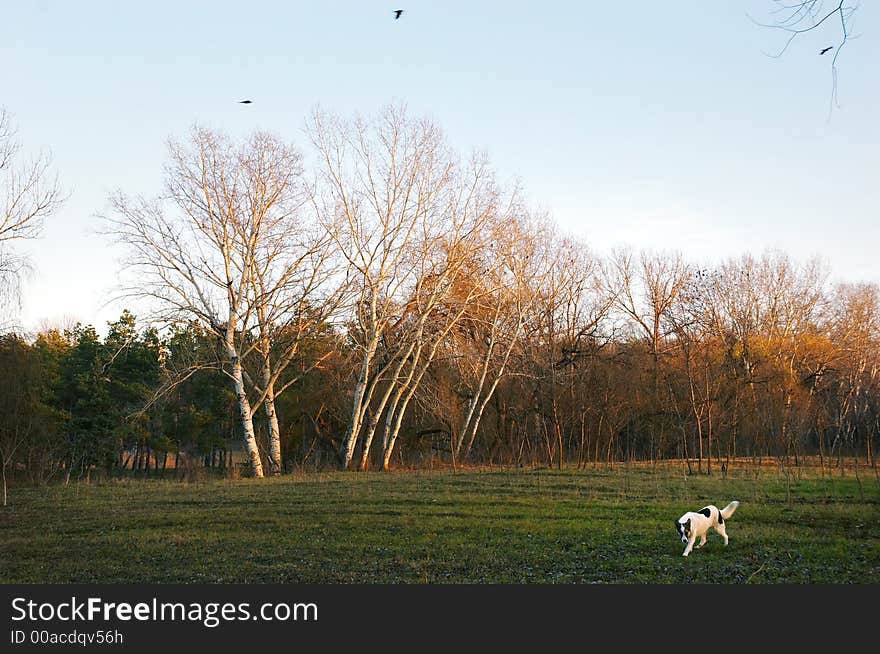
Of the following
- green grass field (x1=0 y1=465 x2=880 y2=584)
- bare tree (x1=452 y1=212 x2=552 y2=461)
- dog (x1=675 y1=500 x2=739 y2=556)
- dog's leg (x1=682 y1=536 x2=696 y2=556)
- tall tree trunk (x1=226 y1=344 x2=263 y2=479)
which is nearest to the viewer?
green grass field (x1=0 y1=465 x2=880 y2=584)

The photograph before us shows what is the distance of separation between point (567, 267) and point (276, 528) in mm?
26989

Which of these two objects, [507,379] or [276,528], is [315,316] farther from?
[276,528]

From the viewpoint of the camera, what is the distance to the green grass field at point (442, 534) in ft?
27.3

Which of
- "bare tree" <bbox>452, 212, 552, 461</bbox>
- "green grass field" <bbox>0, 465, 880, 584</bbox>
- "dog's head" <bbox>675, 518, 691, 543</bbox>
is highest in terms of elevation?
"bare tree" <bbox>452, 212, 552, 461</bbox>

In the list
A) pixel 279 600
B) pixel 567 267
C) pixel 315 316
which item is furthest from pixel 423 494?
pixel 567 267

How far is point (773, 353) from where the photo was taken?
1738 inches

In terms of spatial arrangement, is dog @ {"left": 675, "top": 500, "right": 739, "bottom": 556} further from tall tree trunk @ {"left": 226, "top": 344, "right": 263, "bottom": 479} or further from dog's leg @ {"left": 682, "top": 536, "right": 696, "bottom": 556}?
tall tree trunk @ {"left": 226, "top": 344, "right": 263, "bottom": 479}

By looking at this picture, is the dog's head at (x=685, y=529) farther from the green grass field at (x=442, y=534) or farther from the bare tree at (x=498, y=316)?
the bare tree at (x=498, y=316)

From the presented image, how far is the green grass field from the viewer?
8.32m

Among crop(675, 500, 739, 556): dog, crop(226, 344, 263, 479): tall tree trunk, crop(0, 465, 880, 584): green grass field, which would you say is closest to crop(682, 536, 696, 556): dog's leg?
crop(675, 500, 739, 556): dog

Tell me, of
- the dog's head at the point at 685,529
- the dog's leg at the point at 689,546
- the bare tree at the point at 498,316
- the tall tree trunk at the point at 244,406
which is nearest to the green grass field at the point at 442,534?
the dog's leg at the point at 689,546

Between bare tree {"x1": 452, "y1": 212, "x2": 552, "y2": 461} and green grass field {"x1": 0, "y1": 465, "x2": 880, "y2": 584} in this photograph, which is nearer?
green grass field {"x1": 0, "y1": 465, "x2": 880, "y2": 584}

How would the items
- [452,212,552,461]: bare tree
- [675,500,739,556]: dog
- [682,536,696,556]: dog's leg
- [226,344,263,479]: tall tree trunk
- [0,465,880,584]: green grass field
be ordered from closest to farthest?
[0,465,880,584]: green grass field → [682,536,696,556]: dog's leg → [675,500,739,556]: dog → [226,344,263,479]: tall tree trunk → [452,212,552,461]: bare tree

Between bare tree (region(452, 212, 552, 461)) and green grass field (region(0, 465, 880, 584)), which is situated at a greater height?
bare tree (region(452, 212, 552, 461))
